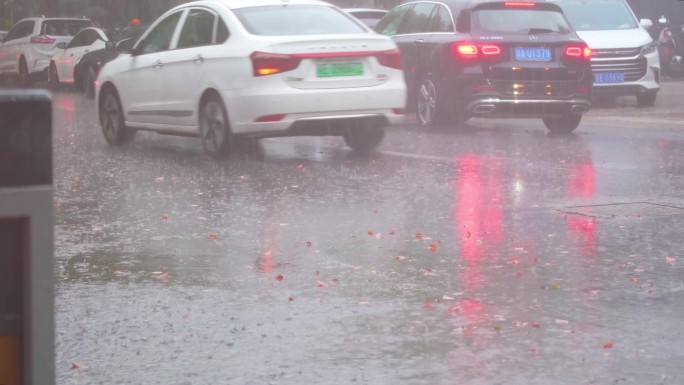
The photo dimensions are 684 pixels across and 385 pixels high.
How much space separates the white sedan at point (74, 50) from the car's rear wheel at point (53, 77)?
0.09 meters

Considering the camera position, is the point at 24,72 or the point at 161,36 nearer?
the point at 161,36

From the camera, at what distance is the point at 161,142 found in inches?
590

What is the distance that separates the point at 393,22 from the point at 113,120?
16.8 ft

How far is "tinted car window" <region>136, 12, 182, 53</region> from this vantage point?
13.5 m

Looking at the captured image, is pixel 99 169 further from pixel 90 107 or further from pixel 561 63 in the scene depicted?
pixel 90 107

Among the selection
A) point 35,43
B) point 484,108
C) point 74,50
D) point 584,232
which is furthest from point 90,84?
point 584,232

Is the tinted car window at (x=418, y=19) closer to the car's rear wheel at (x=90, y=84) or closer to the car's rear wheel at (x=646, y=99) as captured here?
the car's rear wheel at (x=646, y=99)

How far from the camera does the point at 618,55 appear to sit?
19.4 metres

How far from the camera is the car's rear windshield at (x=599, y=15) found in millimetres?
20406

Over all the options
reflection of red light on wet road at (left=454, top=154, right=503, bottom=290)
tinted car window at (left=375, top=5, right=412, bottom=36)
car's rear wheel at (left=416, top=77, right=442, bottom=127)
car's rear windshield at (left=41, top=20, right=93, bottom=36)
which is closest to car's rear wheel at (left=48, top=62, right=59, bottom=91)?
car's rear windshield at (left=41, top=20, right=93, bottom=36)

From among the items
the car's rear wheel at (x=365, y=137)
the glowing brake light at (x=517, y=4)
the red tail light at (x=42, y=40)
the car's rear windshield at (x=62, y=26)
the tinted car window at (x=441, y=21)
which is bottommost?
the red tail light at (x=42, y=40)

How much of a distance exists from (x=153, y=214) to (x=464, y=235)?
2246 millimetres

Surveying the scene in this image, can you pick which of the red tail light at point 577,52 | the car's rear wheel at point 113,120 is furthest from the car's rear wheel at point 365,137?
the red tail light at point 577,52

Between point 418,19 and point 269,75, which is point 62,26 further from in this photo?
point 269,75
